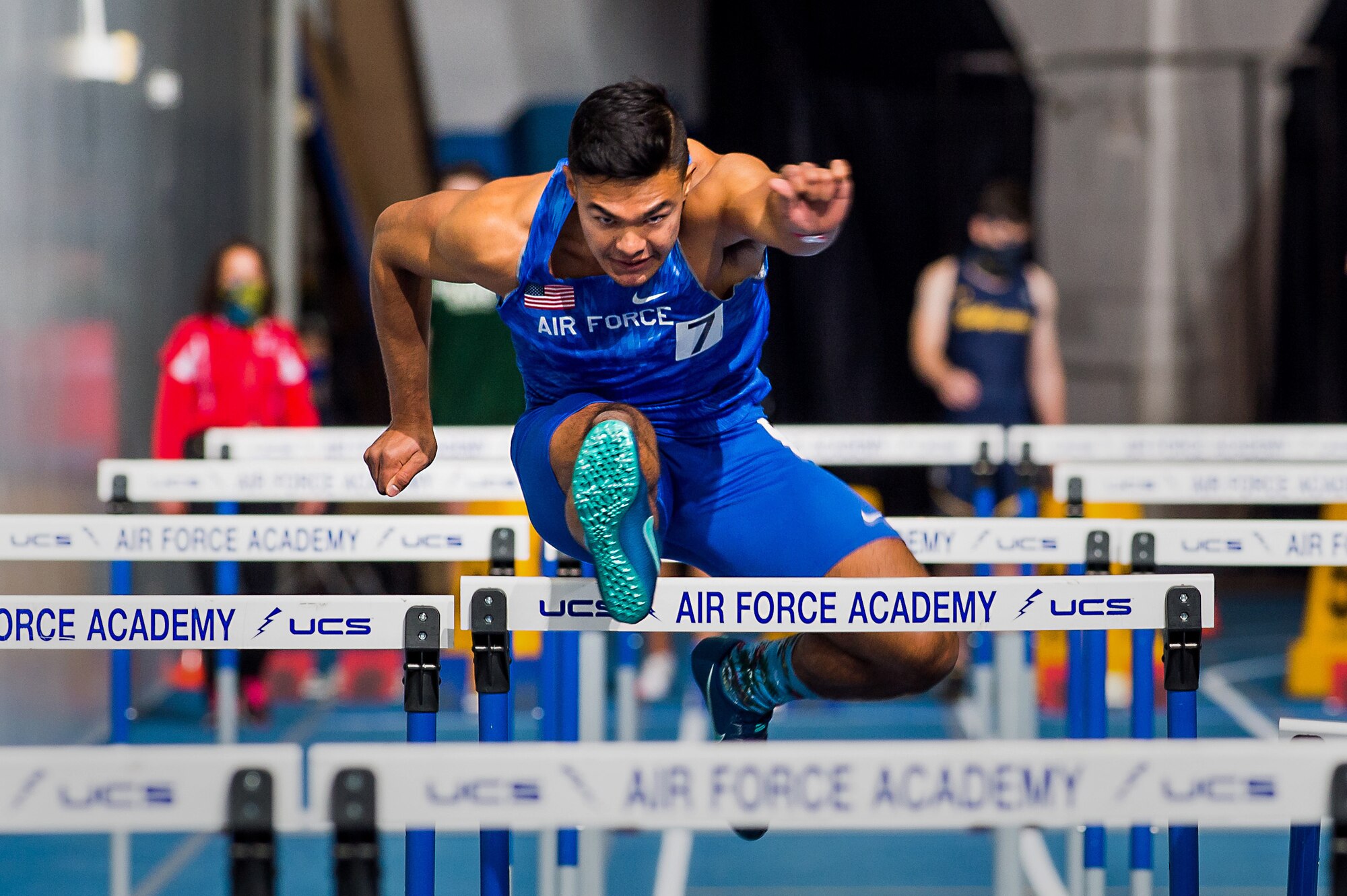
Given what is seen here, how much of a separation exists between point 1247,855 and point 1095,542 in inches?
78.4

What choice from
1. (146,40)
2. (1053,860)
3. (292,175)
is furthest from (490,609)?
(292,175)

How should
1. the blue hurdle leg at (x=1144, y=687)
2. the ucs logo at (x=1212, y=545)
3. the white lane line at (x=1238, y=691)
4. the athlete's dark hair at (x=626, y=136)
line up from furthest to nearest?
the white lane line at (x=1238, y=691)
the ucs logo at (x=1212, y=545)
the blue hurdle leg at (x=1144, y=687)
the athlete's dark hair at (x=626, y=136)

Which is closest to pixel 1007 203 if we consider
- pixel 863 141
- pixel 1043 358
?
pixel 1043 358

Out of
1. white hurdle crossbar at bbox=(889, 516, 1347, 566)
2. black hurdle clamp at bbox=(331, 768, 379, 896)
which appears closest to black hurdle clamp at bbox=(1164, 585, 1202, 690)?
white hurdle crossbar at bbox=(889, 516, 1347, 566)

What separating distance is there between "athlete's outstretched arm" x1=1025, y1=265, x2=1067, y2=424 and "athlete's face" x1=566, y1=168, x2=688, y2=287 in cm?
411

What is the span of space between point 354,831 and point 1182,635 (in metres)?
1.37

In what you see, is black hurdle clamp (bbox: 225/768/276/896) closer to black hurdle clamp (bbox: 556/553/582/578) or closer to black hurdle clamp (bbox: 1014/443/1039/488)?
black hurdle clamp (bbox: 556/553/582/578)

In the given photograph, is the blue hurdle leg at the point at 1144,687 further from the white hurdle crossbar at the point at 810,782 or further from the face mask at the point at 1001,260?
the face mask at the point at 1001,260

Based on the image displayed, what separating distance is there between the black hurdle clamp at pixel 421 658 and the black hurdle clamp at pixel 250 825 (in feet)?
1.98

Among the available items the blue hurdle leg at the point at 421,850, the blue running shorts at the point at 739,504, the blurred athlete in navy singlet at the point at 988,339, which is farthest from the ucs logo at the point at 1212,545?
the blurred athlete in navy singlet at the point at 988,339

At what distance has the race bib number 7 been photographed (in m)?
A: 2.70

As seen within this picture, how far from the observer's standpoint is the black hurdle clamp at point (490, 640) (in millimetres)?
2320

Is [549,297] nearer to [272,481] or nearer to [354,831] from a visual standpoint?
[354,831]

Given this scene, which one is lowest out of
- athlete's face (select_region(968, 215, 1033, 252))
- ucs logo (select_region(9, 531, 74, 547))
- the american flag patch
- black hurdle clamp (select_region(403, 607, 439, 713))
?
black hurdle clamp (select_region(403, 607, 439, 713))
